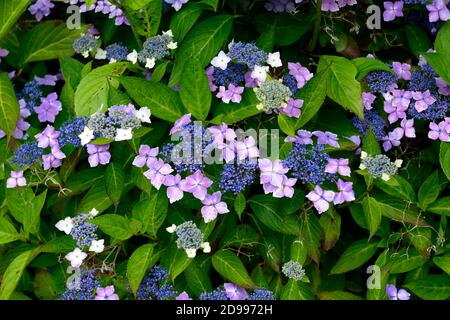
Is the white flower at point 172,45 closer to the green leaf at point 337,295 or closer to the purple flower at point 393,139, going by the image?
the purple flower at point 393,139

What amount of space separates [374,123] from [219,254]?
0.70 m

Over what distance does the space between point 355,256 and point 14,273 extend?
1096 millimetres

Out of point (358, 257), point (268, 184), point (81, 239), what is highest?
point (268, 184)

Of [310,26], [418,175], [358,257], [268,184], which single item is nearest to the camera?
[268,184]

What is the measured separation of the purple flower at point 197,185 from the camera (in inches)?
76.8

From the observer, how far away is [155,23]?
91.1 inches

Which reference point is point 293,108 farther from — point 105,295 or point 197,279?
point 105,295

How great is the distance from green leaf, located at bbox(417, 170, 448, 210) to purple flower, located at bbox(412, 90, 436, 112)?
0.74 feet

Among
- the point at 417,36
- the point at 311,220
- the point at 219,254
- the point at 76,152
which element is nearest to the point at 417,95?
the point at 417,36

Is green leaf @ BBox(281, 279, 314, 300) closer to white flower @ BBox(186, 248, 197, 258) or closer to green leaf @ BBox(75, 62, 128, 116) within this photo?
white flower @ BBox(186, 248, 197, 258)

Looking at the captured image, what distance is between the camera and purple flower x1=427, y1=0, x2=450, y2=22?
2.37 m

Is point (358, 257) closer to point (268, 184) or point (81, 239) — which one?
point (268, 184)

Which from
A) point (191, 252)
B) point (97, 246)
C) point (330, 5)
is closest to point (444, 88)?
point (330, 5)

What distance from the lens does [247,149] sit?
1.97 metres
